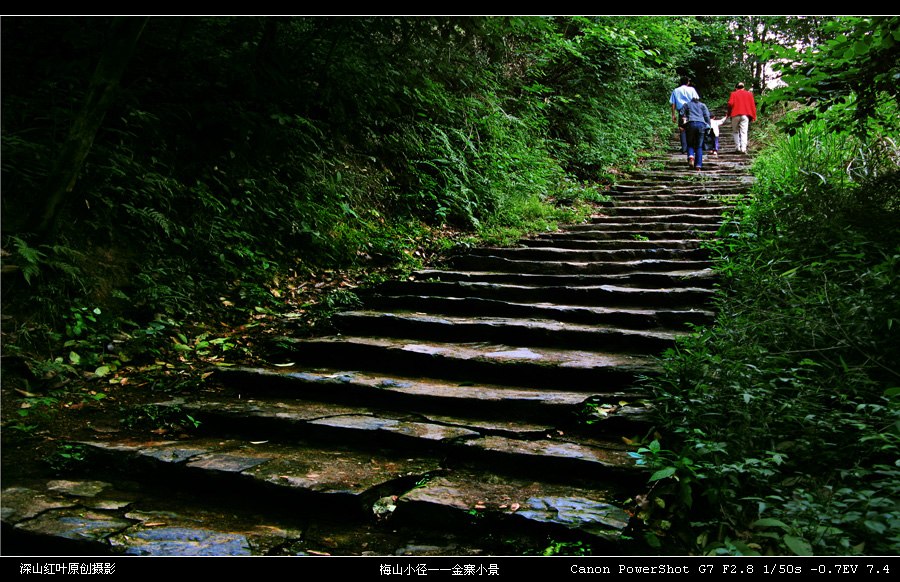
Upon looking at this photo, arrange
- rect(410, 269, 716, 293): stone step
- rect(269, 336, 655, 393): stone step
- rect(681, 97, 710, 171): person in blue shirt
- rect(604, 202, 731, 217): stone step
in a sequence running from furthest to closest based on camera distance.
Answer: rect(681, 97, 710, 171): person in blue shirt
rect(604, 202, 731, 217): stone step
rect(410, 269, 716, 293): stone step
rect(269, 336, 655, 393): stone step

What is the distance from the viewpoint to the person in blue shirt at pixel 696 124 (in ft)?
37.0

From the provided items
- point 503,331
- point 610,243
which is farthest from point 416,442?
point 610,243

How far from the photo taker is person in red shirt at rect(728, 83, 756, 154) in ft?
40.9

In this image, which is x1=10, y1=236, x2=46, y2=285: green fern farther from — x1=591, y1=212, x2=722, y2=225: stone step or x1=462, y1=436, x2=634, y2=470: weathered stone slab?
x1=591, y1=212, x2=722, y2=225: stone step

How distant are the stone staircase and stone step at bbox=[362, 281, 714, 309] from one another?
17mm

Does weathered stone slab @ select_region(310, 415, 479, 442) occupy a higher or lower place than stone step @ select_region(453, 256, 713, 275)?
lower

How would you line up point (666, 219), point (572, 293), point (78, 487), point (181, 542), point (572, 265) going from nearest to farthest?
1. point (181, 542)
2. point (78, 487)
3. point (572, 293)
4. point (572, 265)
5. point (666, 219)

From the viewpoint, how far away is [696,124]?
11305mm

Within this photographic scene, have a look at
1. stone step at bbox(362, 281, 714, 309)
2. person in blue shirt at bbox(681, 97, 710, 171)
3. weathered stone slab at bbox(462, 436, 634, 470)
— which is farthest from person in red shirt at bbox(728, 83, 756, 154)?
weathered stone slab at bbox(462, 436, 634, 470)

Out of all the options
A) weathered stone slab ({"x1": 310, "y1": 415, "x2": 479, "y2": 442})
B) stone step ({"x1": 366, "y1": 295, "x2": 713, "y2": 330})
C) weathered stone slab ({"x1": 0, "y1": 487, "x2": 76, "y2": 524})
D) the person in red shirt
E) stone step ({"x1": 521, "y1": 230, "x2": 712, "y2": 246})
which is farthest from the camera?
the person in red shirt

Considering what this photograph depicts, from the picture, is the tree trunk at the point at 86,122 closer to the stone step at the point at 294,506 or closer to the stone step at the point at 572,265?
the stone step at the point at 294,506

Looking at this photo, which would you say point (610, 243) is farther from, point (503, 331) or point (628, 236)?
point (503, 331)

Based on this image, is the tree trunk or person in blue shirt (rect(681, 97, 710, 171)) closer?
the tree trunk

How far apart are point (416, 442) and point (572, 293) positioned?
2.55m
